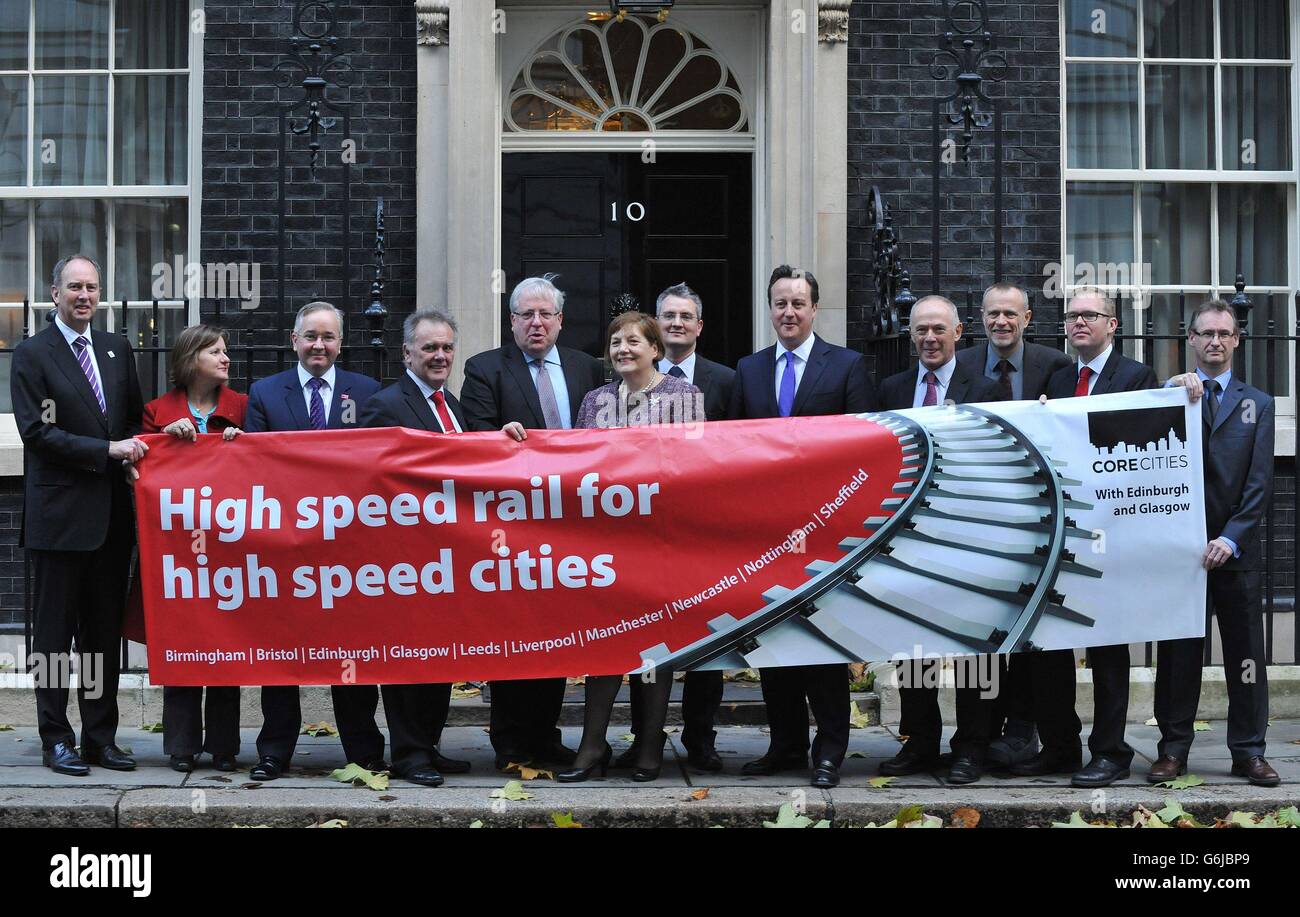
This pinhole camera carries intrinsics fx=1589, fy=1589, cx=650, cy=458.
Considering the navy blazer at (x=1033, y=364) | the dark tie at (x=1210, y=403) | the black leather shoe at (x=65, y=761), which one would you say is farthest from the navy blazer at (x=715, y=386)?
the black leather shoe at (x=65, y=761)

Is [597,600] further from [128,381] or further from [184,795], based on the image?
[128,381]

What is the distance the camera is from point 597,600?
682 centimetres

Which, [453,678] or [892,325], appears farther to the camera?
[892,325]

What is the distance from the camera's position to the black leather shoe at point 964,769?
22.3 feet

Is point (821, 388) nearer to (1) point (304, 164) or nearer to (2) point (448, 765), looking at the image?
(2) point (448, 765)

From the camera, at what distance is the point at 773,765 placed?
708cm

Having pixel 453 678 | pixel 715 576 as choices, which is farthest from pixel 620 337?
pixel 453 678

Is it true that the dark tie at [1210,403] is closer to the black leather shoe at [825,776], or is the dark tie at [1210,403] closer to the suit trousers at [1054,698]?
the suit trousers at [1054,698]

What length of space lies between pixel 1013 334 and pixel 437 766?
3180 mm

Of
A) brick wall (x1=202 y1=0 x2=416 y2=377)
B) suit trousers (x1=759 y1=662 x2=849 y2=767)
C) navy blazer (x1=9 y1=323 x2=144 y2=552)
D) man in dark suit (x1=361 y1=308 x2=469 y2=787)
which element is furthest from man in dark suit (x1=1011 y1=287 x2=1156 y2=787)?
brick wall (x1=202 y1=0 x2=416 y2=377)

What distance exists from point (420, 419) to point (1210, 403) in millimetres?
3502
